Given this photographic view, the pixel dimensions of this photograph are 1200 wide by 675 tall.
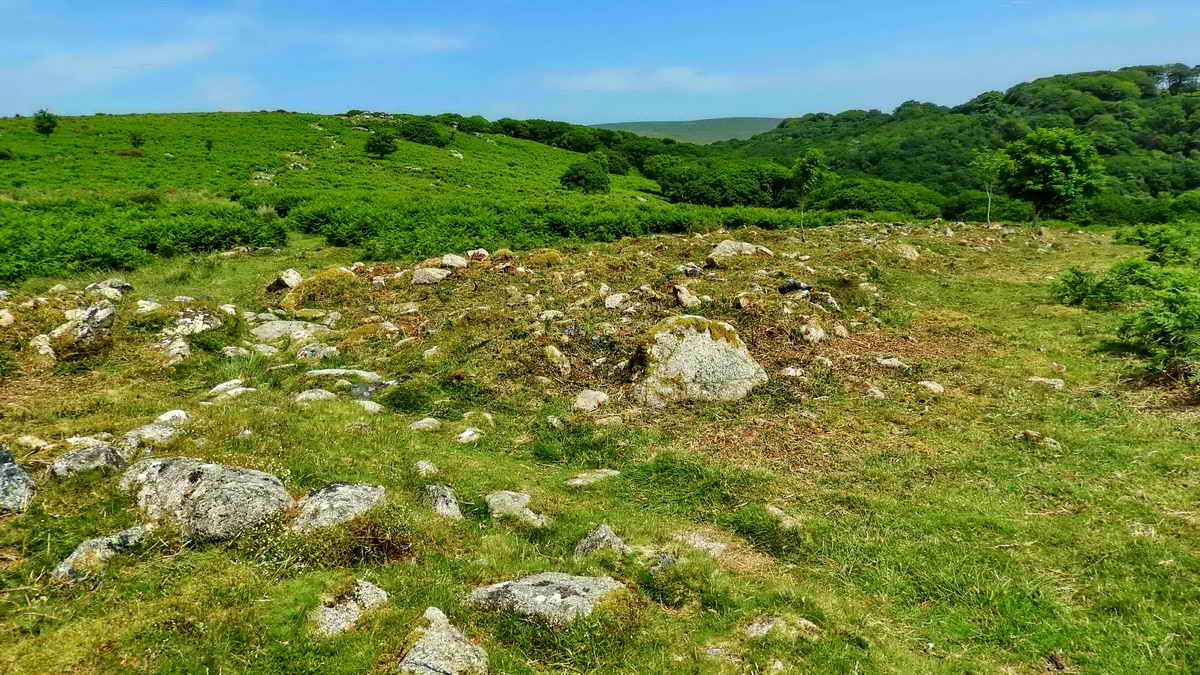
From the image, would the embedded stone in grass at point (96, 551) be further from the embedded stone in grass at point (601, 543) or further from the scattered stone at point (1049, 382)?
the scattered stone at point (1049, 382)

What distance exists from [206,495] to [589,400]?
20.0ft

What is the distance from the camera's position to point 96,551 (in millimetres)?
5023

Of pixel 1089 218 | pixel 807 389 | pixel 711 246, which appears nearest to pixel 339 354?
pixel 807 389

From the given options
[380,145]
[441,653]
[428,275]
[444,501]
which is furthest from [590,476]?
[380,145]

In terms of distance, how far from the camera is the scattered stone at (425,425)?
9.41 meters

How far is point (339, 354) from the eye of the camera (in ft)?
42.5

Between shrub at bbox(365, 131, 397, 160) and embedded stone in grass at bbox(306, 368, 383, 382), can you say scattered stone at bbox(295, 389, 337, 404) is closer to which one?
embedded stone in grass at bbox(306, 368, 383, 382)

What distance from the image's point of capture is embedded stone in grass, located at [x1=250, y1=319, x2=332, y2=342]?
554 inches

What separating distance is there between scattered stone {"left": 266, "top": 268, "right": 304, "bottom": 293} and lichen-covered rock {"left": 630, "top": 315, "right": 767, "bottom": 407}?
12306 millimetres

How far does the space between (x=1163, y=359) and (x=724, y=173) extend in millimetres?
58245

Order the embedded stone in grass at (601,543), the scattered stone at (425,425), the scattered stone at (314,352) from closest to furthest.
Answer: the embedded stone in grass at (601,543)
the scattered stone at (425,425)
the scattered stone at (314,352)

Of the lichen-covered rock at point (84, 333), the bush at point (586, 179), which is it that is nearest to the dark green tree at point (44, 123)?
the bush at point (586, 179)

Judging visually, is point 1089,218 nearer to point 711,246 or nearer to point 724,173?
point 724,173

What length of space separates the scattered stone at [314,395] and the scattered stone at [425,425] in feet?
5.97
